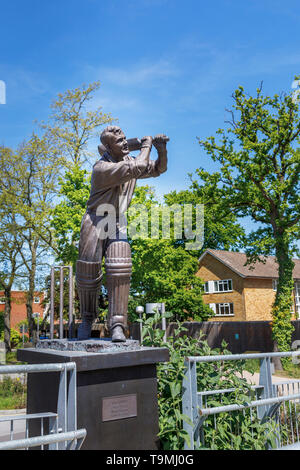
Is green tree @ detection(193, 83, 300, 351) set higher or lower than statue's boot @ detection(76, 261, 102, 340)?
higher

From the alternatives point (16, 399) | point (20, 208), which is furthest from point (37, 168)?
point (16, 399)

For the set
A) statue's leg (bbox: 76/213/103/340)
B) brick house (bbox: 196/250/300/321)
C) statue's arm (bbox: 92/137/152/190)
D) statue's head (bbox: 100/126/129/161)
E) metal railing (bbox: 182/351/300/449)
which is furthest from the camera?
brick house (bbox: 196/250/300/321)

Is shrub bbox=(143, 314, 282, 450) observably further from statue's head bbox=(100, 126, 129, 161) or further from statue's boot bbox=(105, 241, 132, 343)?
statue's head bbox=(100, 126, 129, 161)

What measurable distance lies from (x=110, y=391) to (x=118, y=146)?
2.41 metres

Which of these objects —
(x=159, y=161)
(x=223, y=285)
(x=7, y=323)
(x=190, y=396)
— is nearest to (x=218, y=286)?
(x=223, y=285)

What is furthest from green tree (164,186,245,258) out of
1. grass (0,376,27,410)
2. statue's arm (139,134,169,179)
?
statue's arm (139,134,169,179)

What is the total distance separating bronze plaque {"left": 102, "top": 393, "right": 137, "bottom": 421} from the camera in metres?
3.57

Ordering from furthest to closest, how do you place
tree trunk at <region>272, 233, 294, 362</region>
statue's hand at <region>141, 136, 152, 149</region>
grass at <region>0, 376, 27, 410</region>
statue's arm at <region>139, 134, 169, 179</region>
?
tree trunk at <region>272, 233, 294, 362</region> < grass at <region>0, 376, 27, 410</region> < statue's arm at <region>139, 134, 169, 179</region> < statue's hand at <region>141, 136, 152, 149</region>

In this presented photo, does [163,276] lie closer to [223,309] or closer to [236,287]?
[236,287]

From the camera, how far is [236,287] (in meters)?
32.3
